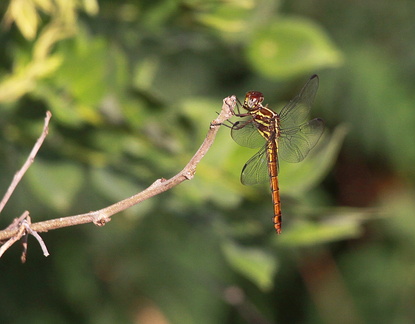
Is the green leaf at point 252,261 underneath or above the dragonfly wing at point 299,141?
underneath

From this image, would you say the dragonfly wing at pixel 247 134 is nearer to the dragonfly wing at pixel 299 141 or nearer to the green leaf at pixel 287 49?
the dragonfly wing at pixel 299 141

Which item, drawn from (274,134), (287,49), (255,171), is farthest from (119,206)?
(287,49)

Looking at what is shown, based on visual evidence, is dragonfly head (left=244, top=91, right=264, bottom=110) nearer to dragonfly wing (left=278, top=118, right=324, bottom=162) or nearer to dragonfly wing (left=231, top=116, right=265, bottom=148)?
dragonfly wing (left=231, top=116, right=265, bottom=148)

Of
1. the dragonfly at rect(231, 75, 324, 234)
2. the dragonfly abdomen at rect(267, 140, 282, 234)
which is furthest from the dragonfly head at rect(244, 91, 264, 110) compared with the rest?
the dragonfly abdomen at rect(267, 140, 282, 234)

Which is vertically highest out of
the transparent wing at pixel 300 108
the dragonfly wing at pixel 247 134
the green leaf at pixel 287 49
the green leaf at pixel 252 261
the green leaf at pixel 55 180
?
the green leaf at pixel 287 49

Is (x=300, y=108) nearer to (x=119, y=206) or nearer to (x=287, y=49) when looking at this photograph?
(x=287, y=49)

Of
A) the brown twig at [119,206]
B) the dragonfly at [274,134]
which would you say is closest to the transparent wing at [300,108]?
the dragonfly at [274,134]
